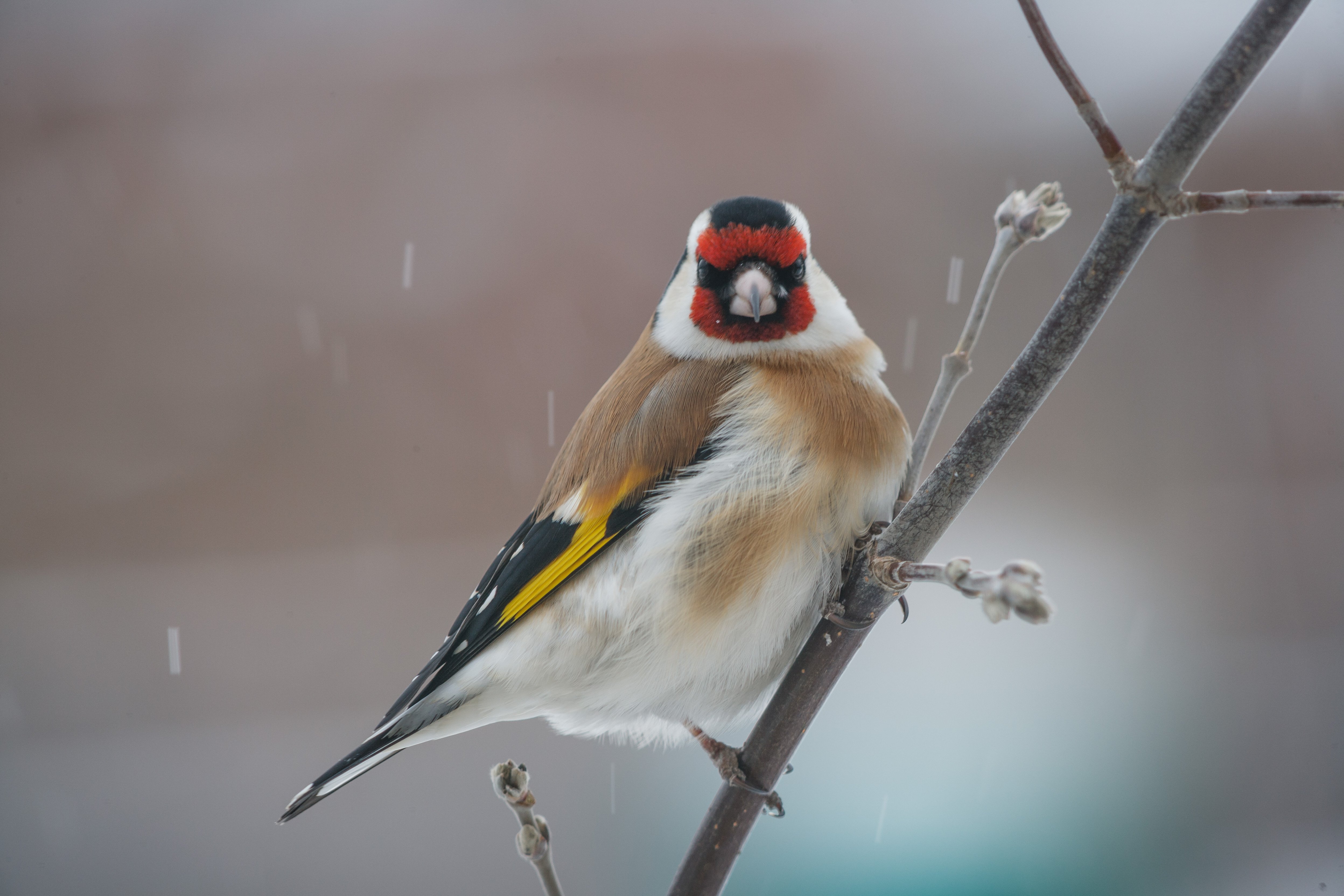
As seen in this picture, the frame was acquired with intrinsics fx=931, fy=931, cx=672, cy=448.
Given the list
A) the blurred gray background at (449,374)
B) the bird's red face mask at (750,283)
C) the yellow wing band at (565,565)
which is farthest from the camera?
the blurred gray background at (449,374)

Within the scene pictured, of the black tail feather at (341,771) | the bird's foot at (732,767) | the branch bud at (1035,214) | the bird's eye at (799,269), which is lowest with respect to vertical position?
the bird's foot at (732,767)

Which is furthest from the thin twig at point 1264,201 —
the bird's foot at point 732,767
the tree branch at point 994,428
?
the bird's foot at point 732,767

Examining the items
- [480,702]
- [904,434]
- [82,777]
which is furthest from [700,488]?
[82,777]

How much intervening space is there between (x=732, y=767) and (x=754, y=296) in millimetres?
780

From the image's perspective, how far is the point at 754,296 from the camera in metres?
1.60

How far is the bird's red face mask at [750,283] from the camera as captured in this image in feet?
5.44

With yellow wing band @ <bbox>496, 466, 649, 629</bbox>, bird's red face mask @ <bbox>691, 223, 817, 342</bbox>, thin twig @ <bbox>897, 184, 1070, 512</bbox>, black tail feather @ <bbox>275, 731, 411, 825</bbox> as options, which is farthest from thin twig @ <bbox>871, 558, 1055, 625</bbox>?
black tail feather @ <bbox>275, 731, 411, 825</bbox>

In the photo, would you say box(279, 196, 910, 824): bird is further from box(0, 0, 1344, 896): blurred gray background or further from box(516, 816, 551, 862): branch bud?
box(0, 0, 1344, 896): blurred gray background

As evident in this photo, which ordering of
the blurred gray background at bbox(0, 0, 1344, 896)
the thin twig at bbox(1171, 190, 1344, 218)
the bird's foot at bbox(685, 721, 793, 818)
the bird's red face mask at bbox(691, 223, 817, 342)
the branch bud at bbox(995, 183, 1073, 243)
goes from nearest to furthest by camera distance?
the thin twig at bbox(1171, 190, 1344, 218)
the branch bud at bbox(995, 183, 1073, 243)
the bird's foot at bbox(685, 721, 793, 818)
the bird's red face mask at bbox(691, 223, 817, 342)
the blurred gray background at bbox(0, 0, 1344, 896)

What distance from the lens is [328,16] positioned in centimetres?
388

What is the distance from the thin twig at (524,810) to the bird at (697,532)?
33 centimetres

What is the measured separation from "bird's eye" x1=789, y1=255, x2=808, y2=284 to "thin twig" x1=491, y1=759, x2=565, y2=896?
1.00 m

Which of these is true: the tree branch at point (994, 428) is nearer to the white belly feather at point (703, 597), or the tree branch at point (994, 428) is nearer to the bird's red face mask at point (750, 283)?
the white belly feather at point (703, 597)

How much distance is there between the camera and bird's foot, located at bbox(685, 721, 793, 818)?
1.39 meters
